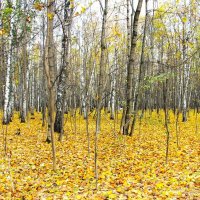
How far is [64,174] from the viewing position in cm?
678

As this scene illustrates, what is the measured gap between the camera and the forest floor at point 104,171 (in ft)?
17.6

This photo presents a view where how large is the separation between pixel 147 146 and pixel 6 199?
6.54 meters

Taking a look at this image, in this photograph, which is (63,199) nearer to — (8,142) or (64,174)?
(64,174)

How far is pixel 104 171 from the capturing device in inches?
279

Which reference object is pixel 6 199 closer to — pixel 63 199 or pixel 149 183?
pixel 63 199

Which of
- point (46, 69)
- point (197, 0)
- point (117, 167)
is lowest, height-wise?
point (117, 167)

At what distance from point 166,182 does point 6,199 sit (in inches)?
138

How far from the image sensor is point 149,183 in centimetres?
602

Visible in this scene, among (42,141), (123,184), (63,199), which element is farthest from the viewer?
(42,141)

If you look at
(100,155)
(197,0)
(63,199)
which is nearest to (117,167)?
(100,155)

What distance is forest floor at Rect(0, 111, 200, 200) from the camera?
5.38 metres

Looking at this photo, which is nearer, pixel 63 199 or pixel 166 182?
pixel 63 199

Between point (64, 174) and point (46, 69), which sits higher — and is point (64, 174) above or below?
below

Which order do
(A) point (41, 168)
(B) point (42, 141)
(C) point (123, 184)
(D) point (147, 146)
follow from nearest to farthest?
(C) point (123, 184) < (A) point (41, 168) < (D) point (147, 146) < (B) point (42, 141)
